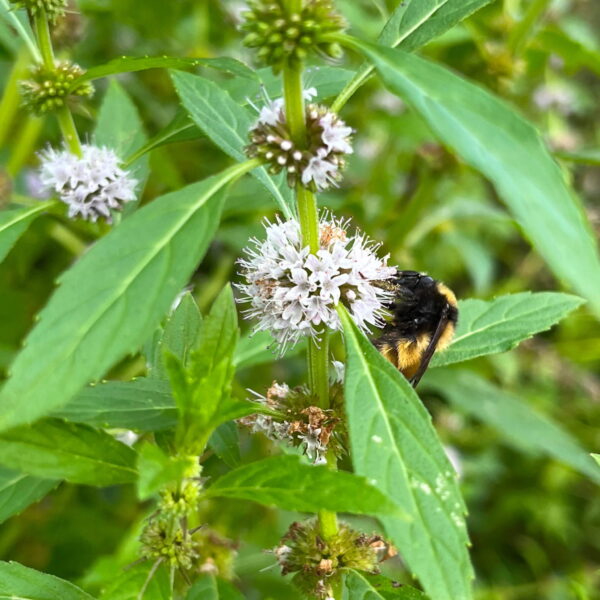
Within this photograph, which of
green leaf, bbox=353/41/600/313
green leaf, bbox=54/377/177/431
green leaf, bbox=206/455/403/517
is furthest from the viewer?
green leaf, bbox=54/377/177/431

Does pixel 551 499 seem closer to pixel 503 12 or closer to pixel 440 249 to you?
pixel 440 249

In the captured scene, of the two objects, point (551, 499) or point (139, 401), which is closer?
point (139, 401)

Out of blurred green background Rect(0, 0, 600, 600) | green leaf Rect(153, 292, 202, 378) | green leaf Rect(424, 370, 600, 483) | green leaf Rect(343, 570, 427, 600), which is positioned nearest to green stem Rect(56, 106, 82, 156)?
green leaf Rect(153, 292, 202, 378)

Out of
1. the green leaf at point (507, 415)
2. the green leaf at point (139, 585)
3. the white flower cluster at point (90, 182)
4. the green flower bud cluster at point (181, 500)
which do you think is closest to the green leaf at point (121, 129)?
the white flower cluster at point (90, 182)

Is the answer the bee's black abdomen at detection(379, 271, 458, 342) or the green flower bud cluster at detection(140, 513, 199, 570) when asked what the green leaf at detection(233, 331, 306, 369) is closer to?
the bee's black abdomen at detection(379, 271, 458, 342)

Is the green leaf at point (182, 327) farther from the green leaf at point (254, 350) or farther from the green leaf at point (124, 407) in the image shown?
the green leaf at point (254, 350)

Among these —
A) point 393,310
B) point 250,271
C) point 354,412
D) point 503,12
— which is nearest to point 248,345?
point 393,310

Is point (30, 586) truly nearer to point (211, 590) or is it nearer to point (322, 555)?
point (211, 590)
